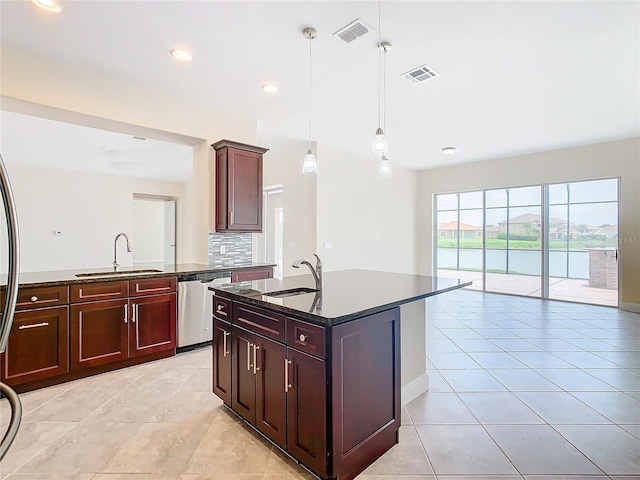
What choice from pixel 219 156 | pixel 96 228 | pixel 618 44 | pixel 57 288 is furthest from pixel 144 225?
pixel 618 44

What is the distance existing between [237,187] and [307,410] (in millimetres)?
2909

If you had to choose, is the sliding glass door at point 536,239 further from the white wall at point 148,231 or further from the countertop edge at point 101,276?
the white wall at point 148,231

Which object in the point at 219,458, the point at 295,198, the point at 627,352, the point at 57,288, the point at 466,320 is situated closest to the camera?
the point at 219,458

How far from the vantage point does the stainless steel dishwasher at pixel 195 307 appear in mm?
3461

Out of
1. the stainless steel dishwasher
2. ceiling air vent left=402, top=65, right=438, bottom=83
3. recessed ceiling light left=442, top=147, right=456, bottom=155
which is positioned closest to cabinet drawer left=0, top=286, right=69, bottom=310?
the stainless steel dishwasher

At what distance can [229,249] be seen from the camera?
4238 millimetres

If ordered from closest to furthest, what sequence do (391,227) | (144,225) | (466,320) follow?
(466,320) → (391,227) → (144,225)

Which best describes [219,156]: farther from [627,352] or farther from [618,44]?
[627,352]

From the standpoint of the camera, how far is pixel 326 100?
3.78 metres

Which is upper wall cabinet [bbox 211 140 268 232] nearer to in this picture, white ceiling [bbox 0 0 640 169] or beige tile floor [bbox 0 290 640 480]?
white ceiling [bbox 0 0 640 169]

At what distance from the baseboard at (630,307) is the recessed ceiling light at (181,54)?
7.10 meters

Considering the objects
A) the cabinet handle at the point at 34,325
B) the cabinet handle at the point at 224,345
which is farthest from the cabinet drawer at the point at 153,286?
the cabinet handle at the point at 224,345

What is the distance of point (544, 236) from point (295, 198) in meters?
4.73

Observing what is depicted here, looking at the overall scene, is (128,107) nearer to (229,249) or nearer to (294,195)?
(229,249)
